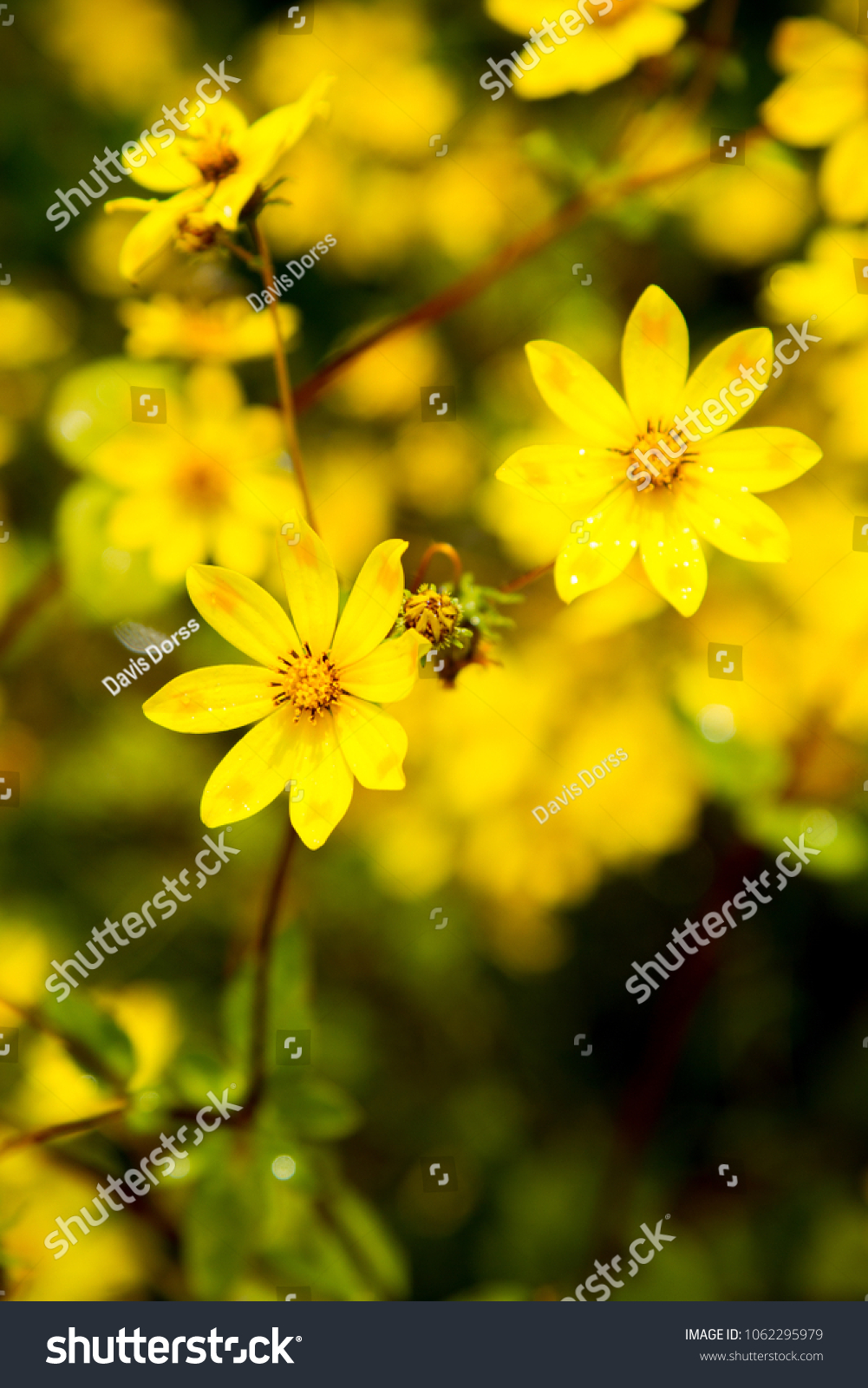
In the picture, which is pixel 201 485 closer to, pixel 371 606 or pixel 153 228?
pixel 153 228

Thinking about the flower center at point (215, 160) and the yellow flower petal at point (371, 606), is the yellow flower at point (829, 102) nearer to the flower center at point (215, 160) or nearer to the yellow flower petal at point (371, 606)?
the flower center at point (215, 160)

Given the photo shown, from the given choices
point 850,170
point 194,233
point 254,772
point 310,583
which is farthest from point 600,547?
point 850,170

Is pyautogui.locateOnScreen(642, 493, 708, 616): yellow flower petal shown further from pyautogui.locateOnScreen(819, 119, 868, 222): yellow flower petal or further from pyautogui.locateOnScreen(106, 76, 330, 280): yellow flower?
pyautogui.locateOnScreen(819, 119, 868, 222): yellow flower petal

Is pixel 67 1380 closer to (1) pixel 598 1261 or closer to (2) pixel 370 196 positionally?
(1) pixel 598 1261

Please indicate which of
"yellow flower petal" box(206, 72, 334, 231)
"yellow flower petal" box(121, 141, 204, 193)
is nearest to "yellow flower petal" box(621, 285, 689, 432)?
"yellow flower petal" box(206, 72, 334, 231)

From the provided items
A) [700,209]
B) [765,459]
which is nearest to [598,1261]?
[765,459]

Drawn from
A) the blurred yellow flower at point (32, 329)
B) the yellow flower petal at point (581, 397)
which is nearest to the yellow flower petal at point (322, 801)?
the yellow flower petal at point (581, 397)
